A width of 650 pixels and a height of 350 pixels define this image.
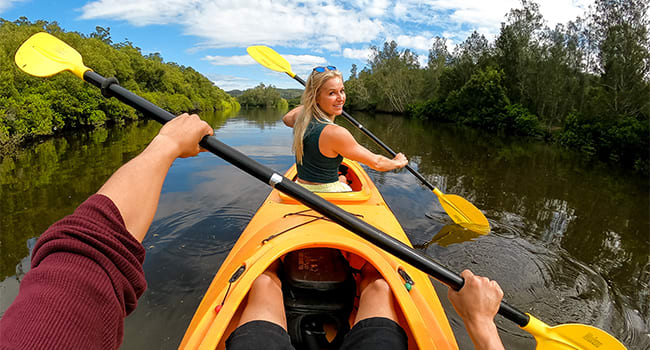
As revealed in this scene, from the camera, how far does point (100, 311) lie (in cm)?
61

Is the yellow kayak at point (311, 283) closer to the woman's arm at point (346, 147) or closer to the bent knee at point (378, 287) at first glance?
the bent knee at point (378, 287)

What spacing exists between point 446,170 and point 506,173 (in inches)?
62.4

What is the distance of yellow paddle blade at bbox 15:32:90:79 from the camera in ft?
5.41

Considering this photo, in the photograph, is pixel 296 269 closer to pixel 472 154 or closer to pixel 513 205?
pixel 513 205

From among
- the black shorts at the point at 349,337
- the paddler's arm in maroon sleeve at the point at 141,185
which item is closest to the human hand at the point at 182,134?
the paddler's arm in maroon sleeve at the point at 141,185

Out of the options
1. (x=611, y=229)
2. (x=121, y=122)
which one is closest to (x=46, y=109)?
(x=121, y=122)

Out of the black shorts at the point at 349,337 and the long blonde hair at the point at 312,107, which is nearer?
the black shorts at the point at 349,337

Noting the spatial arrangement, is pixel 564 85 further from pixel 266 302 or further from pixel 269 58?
pixel 266 302

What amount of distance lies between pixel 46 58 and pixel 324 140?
180cm

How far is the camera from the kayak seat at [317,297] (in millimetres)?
1775

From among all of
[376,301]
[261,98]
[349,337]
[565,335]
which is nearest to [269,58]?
[376,301]

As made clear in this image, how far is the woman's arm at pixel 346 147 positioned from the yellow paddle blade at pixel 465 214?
245 cm

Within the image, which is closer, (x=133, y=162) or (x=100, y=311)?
(x=100, y=311)

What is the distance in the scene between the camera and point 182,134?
962 mm
